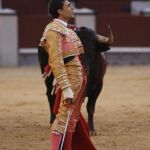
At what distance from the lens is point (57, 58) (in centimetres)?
491

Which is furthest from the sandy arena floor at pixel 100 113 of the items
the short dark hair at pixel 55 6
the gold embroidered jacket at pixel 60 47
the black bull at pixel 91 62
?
the short dark hair at pixel 55 6

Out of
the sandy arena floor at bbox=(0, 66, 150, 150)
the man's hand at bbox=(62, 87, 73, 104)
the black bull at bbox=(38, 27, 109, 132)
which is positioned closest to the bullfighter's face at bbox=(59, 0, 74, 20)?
the man's hand at bbox=(62, 87, 73, 104)

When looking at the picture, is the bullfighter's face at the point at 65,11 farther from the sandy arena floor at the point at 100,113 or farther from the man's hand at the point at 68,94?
the sandy arena floor at the point at 100,113

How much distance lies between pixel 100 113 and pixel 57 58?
4.45 m

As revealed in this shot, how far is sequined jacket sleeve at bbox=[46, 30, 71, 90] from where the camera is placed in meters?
4.89

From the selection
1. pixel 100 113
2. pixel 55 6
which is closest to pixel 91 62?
pixel 100 113

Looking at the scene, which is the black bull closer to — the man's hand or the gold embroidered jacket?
the gold embroidered jacket

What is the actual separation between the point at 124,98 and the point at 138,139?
3932mm

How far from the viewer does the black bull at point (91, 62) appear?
23.3ft

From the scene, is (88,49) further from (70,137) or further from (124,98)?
(124,98)

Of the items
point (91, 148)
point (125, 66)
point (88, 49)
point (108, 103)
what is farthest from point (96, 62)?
point (125, 66)

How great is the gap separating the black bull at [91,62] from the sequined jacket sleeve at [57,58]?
172 centimetres

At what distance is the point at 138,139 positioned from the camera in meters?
7.13

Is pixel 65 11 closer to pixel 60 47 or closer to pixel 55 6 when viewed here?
pixel 55 6
